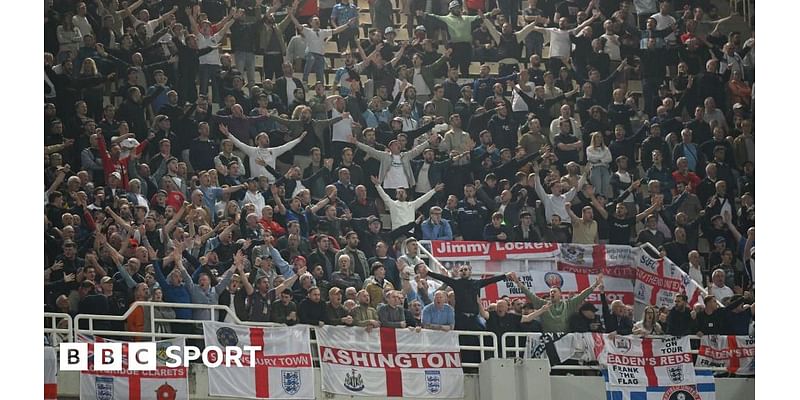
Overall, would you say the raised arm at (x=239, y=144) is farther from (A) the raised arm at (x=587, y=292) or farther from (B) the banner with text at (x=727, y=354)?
(B) the banner with text at (x=727, y=354)

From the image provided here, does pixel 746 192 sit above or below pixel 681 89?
below

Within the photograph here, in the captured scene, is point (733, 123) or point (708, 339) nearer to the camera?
point (708, 339)

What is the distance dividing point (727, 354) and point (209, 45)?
601 centimetres

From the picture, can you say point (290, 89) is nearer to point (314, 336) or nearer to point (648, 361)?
point (314, 336)

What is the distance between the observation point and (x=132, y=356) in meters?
13.5

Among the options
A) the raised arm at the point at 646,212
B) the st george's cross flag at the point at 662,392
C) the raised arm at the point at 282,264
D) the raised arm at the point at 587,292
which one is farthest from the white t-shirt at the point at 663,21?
the raised arm at the point at 282,264

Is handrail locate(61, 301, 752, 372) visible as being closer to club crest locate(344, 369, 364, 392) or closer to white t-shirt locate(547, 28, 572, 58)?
club crest locate(344, 369, 364, 392)

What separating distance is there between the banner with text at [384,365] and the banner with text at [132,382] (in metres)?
1.26

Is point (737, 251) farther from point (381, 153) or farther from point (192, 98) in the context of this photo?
point (192, 98)

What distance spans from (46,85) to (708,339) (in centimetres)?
679

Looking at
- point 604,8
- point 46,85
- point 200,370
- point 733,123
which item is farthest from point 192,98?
point 733,123

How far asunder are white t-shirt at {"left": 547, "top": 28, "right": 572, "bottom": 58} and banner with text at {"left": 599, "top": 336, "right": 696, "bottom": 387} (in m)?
3.63

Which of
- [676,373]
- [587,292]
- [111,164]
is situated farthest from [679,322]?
[111,164]

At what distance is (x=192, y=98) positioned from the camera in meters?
15.6
